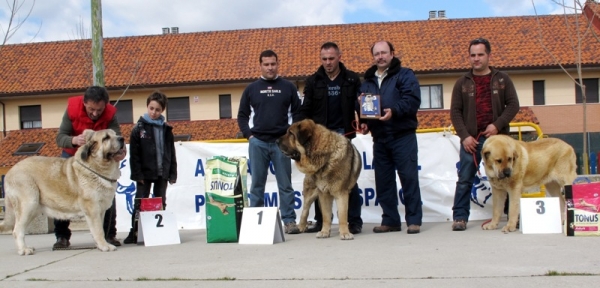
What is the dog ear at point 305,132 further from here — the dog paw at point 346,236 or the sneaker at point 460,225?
the sneaker at point 460,225

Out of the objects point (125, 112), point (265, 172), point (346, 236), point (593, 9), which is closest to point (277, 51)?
point (125, 112)

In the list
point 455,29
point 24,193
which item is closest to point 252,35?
point 455,29

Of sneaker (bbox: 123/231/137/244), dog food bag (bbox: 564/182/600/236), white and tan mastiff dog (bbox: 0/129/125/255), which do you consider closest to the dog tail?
white and tan mastiff dog (bbox: 0/129/125/255)

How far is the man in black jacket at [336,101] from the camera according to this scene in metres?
7.76

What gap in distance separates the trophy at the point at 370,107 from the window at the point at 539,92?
24736 millimetres

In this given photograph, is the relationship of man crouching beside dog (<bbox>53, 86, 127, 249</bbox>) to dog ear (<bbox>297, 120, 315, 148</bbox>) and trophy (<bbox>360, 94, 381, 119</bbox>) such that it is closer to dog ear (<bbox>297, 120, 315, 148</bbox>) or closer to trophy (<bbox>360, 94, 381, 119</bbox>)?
dog ear (<bbox>297, 120, 315, 148</bbox>)

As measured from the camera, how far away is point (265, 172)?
8.12 m

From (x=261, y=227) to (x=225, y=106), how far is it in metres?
25.1

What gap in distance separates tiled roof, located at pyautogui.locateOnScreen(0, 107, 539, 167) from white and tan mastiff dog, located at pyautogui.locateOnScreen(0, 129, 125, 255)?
22.3 m

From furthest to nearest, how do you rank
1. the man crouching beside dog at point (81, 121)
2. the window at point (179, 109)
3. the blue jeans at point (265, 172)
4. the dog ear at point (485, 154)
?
the window at point (179, 109) < the blue jeans at point (265, 172) < the dog ear at point (485, 154) < the man crouching beside dog at point (81, 121)

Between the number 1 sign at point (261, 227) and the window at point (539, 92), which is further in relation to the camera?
the window at point (539, 92)

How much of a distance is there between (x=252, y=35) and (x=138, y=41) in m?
6.92

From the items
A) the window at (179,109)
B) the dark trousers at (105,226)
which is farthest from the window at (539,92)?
the dark trousers at (105,226)

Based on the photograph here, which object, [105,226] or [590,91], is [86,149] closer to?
[105,226]
